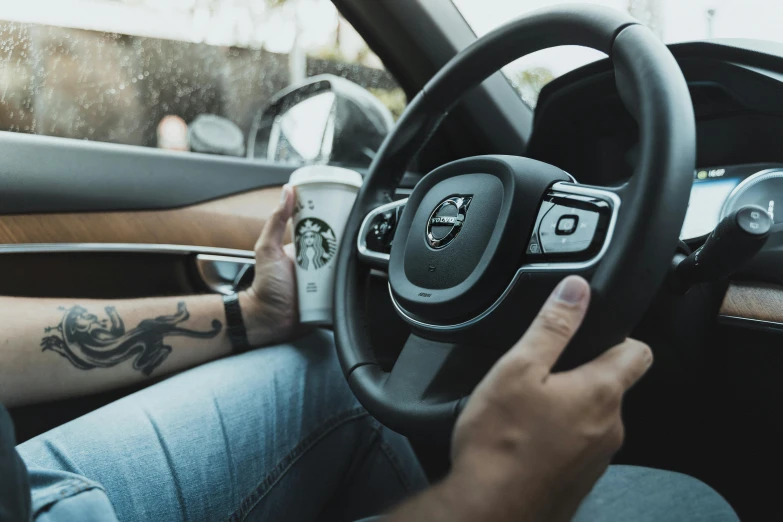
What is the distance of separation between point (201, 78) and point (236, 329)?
752mm

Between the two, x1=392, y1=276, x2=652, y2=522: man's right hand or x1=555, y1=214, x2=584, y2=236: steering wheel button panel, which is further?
x1=555, y1=214, x2=584, y2=236: steering wheel button panel

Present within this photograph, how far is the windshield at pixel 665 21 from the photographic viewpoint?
35.4 inches

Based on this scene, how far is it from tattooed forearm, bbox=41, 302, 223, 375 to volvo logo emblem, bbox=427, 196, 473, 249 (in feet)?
1.77

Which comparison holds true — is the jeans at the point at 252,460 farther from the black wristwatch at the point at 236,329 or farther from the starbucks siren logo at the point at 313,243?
the starbucks siren logo at the point at 313,243

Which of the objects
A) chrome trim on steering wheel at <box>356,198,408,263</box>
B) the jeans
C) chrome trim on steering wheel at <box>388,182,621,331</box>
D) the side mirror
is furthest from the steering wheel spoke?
the side mirror

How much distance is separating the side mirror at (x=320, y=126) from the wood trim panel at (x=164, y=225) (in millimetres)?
227

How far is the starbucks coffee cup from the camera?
1003 mm

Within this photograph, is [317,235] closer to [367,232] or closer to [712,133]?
[367,232]

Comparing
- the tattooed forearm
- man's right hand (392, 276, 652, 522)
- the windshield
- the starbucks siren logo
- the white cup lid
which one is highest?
the windshield

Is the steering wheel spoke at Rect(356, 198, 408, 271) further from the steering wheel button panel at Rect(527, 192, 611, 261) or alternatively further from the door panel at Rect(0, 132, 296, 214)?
the door panel at Rect(0, 132, 296, 214)

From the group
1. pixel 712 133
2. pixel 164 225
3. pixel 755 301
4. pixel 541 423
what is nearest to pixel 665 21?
pixel 712 133

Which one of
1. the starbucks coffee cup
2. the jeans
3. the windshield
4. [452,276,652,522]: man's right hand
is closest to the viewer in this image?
[452,276,652,522]: man's right hand

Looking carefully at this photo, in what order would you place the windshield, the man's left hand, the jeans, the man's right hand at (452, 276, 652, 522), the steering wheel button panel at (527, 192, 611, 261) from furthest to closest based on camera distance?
the man's left hand < the windshield < the jeans < the steering wheel button panel at (527, 192, 611, 261) < the man's right hand at (452, 276, 652, 522)

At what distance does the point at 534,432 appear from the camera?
0.52 metres
